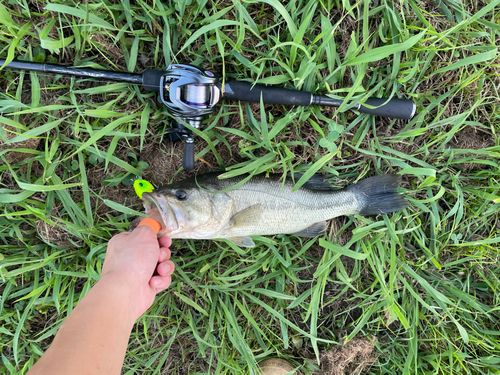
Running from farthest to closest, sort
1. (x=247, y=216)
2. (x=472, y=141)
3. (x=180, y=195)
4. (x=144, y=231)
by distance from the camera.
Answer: (x=472, y=141) → (x=247, y=216) → (x=180, y=195) → (x=144, y=231)

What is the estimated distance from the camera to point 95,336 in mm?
1477

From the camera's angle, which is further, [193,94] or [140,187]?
[140,187]

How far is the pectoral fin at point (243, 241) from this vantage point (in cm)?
244

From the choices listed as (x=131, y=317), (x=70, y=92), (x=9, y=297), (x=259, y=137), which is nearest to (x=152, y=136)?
(x=70, y=92)

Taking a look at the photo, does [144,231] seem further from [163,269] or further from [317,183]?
[317,183]

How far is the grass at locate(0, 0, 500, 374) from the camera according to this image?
2.30m

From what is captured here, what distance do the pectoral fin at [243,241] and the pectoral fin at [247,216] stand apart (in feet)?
0.64

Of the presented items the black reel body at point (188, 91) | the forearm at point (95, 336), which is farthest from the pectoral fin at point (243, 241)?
the black reel body at point (188, 91)

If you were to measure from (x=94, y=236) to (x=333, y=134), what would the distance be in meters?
2.23

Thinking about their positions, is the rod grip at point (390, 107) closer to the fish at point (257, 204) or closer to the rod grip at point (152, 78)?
the fish at point (257, 204)

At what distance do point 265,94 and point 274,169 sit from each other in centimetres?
64

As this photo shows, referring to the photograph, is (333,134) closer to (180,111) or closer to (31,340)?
(180,111)

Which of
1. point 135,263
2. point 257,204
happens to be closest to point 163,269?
point 135,263

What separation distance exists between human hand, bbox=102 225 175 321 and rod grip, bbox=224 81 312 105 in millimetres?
1211
